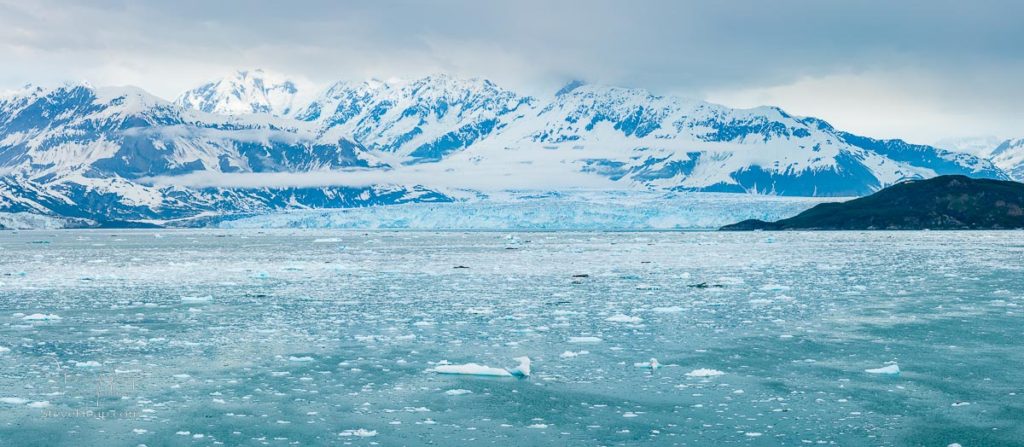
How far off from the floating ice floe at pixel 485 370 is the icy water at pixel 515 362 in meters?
0.24

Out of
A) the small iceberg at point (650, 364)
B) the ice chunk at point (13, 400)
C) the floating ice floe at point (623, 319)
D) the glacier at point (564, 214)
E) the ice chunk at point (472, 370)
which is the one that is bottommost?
the ice chunk at point (13, 400)

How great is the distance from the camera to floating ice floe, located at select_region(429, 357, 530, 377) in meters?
21.4

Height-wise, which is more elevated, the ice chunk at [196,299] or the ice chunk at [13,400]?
the ice chunk at [196,299]

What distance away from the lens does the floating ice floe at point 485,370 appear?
21.4 meters

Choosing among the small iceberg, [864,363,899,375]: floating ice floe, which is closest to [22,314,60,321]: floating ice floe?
the small iceberg

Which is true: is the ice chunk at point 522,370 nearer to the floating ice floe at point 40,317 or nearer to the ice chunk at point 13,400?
the ice chunk at point 13,400

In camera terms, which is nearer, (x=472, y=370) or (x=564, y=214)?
(x=472, y=370)

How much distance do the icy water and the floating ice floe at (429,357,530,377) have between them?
9.6 inches

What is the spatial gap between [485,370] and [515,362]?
5.54 feet

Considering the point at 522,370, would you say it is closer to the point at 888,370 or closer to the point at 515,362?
the point at 515,362

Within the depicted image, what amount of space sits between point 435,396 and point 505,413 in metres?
1.92

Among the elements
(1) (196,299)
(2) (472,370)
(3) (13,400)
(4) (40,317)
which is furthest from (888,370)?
(1) (196,299)

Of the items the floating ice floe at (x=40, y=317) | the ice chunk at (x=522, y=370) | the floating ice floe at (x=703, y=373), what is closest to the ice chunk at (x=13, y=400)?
the ice chunk at (x=522, y=370)

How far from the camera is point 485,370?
21.7 meters
